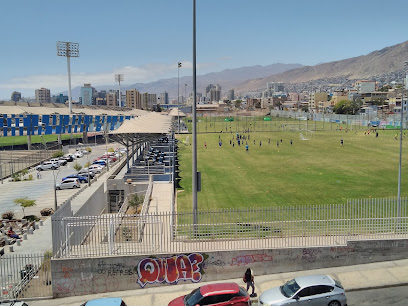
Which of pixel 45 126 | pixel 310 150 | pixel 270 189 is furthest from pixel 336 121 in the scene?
pixel 270 189

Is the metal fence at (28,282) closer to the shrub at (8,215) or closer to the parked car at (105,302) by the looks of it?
the parked car at (105,302)

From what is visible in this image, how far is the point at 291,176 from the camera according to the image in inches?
1324

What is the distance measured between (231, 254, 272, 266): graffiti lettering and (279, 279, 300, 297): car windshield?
2.17 metres

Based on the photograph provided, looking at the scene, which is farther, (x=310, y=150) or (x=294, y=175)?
(x=310, y=150)

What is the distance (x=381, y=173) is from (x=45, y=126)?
5407 centimetres

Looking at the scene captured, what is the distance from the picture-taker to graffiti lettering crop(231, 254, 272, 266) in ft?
45.7

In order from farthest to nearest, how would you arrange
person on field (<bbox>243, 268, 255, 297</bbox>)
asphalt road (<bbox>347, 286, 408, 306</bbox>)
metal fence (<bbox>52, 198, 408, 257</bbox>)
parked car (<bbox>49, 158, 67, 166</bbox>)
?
1. parked car (<bbox>49, 158, 67, 166</bbox>)
2. metal fence (<bbox>52, 198, 408, 257</bbox>)
3. person on field (<bbox>243, 268, 255, 297</bbox>)
4. asphalt road (<bbox>347, 286, 408, 306</bbox>)

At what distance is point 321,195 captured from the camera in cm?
2602

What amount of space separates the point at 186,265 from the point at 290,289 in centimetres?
384

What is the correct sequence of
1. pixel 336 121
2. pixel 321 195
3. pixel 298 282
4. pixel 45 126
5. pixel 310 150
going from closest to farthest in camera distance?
pixel 298 282, pixel 321 195, pixel 310 150, pixel 45 126, pixel 336 121

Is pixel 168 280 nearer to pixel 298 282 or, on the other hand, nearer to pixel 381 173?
pixel 298 282

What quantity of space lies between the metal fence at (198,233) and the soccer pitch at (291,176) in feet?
27.9

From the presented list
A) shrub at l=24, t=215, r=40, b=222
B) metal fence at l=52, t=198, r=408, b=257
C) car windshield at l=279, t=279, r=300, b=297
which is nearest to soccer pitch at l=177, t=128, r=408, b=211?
metal fence at l=52, t=198, r=408, b=257

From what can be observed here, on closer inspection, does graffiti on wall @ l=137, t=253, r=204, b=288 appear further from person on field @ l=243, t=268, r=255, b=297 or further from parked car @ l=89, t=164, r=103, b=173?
parked car @ l=89, t=164, r=103, b=173
